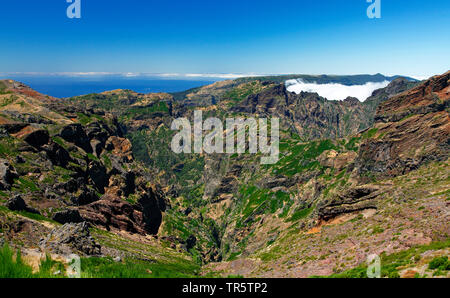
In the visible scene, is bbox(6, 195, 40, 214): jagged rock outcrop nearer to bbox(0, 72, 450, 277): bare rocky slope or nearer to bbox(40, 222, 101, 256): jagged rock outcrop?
bbox(0, 72, 450, 277): bare rocky slope

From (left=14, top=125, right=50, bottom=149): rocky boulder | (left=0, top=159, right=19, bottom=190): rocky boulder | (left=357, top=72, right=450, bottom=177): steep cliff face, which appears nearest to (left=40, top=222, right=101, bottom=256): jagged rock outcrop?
(left=0, top=159, right=19, bottom=190): rocky boulder

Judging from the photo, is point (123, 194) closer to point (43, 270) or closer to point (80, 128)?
point (80, 128)

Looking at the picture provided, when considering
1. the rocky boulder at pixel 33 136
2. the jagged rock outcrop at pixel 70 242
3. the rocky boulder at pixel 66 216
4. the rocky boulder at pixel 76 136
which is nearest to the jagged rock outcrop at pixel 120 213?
the rocky boulder at pixel 66 216

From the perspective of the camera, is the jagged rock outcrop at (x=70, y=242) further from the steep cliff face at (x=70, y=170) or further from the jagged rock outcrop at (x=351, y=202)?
the jagged rock outcrop at (x=351, y=202)

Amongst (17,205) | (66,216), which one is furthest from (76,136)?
(17,205)

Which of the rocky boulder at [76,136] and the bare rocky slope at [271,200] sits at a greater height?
the rocky boulder at [76,136]

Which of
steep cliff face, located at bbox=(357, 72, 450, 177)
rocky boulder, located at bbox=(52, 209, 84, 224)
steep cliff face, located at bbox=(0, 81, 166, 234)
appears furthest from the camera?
steep cliff face, located at bbox=(357, 72, 450, 177)

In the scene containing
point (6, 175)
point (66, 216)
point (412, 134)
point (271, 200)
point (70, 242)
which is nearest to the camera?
point (70, 242)

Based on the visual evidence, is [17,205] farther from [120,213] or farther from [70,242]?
[120,213]

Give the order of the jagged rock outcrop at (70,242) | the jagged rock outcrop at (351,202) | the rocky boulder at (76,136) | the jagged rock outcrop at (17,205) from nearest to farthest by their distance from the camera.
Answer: the jagged rock outcrop at (70,242) < the jagged rock outcrop at (17,205) < the jagged rock outcrop at (351,202) < the rocky boulder at (76,136)

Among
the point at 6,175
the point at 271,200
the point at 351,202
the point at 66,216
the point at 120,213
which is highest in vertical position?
the point at 6,175

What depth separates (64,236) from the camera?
32.7 meters
